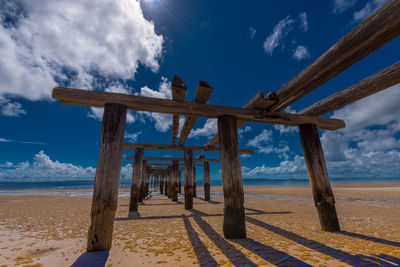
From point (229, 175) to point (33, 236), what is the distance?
567 centimetres

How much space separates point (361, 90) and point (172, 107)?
441 centimetres

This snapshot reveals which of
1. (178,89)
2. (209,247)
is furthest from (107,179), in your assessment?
(209,247)

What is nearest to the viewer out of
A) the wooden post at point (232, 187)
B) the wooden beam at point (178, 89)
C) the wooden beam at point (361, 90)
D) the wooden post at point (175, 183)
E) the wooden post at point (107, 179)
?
the wooden beam at point (361, 90)

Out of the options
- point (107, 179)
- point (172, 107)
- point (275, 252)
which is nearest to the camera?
point (275, 252)

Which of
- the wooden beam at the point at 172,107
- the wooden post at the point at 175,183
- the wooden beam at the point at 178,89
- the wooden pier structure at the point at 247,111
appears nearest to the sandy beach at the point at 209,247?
the wooden pier structure at the point at 247,111

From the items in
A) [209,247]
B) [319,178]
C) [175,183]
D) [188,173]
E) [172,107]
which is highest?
[172,107]

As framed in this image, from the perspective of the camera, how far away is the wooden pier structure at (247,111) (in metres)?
2.56

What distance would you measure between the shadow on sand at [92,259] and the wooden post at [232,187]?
2.70 metres

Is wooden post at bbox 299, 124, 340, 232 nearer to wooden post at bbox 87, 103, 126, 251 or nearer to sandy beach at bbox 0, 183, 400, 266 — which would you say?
sandy beach at bbox 0, 183, 400, 266

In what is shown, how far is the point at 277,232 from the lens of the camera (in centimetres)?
490

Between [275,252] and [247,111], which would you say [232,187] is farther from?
[247,111]

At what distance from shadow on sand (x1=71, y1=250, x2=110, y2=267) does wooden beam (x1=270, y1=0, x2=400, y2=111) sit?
498 centimetres

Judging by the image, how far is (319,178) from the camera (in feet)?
16.6

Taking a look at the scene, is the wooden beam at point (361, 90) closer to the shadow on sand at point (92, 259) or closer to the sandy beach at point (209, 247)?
the sandy beach at point (209, 247)
